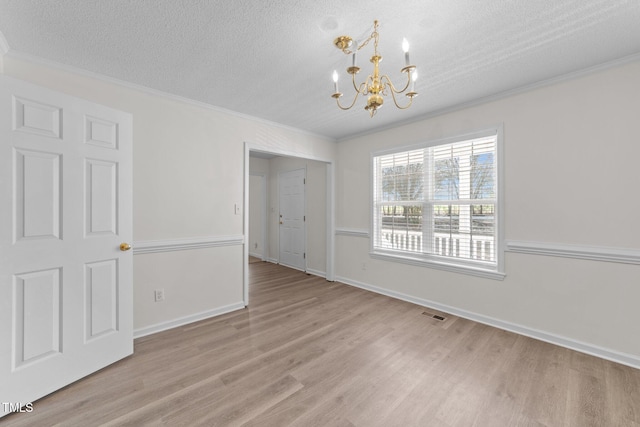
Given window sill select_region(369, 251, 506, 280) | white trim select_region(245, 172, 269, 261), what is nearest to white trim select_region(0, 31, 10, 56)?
window sill select_region(369, 251, 506, 280)

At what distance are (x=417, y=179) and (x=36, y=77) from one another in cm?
398

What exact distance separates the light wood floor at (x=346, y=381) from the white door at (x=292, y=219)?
256cm

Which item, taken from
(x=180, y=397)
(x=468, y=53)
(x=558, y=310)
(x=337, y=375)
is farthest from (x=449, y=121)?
(x=180, y=397)

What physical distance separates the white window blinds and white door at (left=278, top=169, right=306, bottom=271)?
1776 mm

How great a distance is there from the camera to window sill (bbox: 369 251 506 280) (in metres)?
2.80

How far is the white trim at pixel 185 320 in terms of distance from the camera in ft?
8.39

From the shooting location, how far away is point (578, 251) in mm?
2299

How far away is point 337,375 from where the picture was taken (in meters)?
1.96

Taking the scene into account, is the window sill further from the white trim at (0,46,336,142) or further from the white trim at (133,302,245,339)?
the white trim at (0,46,336,142)

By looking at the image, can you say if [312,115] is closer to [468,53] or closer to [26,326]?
[468,53]

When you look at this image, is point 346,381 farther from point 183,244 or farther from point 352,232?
point 352,232

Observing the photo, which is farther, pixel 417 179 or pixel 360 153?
pixel 360 153

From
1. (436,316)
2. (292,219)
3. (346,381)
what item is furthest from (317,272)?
(346,381)

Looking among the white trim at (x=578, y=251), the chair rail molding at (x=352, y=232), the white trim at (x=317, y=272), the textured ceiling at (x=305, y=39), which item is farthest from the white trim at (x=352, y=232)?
the textured ceiling at (x=305, y=39)
